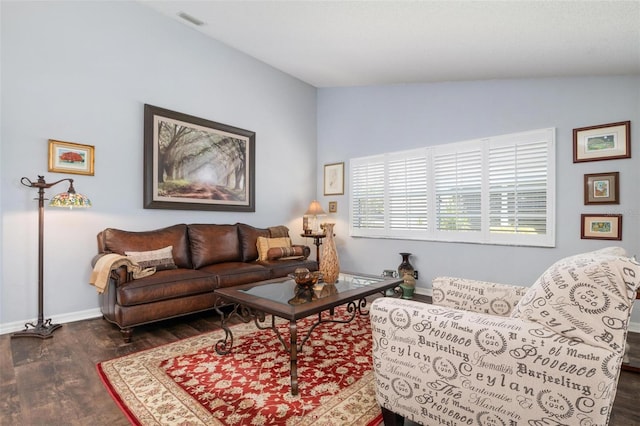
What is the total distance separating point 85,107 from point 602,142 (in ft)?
17.1

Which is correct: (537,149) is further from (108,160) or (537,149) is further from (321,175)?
(108,160)

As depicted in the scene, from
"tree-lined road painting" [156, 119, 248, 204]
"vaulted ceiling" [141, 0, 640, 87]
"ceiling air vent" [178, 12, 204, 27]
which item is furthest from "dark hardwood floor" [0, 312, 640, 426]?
"ceiling air vent" [178, 12, 204, 27]

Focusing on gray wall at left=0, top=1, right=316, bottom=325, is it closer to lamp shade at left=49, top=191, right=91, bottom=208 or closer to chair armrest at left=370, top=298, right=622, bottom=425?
lamp shade at left=49, top=191, right=91, bottom=208

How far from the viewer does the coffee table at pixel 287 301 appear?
191 centimetres

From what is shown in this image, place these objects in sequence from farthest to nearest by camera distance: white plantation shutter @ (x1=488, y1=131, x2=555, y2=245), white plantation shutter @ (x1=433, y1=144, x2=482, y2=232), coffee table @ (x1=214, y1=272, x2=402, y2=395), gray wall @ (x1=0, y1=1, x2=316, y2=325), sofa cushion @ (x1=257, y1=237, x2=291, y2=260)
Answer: sofa cushion @ (x1=257, y1=237, x2=291, y2=260) → white plantation shutter @ (x1=433, y1=144, x2=482, y2=232) → white plantation shutter @ (x1=488, y1=131, x2=555, y2=245) → gray wall @ (x1=0, y1=1, x2=316, y2=325) → coffee table @ (x1=214, y1=272, x2=402, y2=395)

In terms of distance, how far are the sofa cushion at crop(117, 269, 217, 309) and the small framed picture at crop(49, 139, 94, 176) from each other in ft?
4.50

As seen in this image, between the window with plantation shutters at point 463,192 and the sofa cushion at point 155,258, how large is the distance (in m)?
2.82

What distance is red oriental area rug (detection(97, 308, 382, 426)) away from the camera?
1663mm

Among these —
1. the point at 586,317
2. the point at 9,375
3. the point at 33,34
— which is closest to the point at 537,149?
the point at 586,317

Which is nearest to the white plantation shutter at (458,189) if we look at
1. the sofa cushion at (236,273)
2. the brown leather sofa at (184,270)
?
the brown leather sofa at (184,270)

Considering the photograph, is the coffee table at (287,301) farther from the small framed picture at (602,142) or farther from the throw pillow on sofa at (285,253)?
the small framed picture at (602,142)

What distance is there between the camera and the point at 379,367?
1.51m

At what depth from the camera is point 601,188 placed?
10.5 ft

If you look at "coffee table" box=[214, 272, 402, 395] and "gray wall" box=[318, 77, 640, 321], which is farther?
"gray wall" box=[318, 77, 640, 321]
